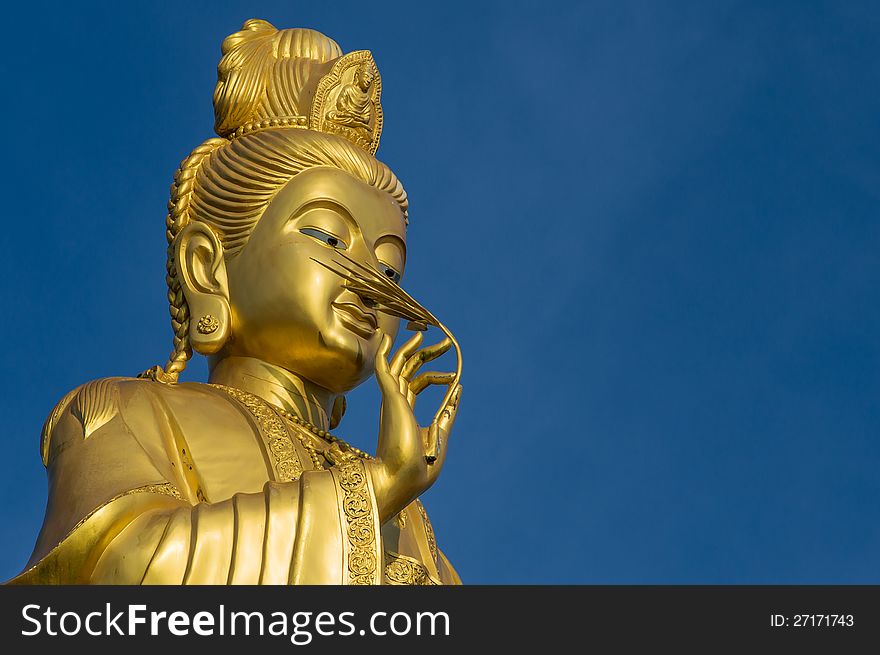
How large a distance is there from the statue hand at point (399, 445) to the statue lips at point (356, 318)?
0.87 meters

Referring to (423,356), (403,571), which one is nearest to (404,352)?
(423,356)

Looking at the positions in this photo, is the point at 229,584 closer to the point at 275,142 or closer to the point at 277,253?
the point at 277,253

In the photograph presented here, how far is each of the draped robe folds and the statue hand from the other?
0.25ft

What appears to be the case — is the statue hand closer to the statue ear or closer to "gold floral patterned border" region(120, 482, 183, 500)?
"gold floral patterned border" region(120, 482, 183, 500)

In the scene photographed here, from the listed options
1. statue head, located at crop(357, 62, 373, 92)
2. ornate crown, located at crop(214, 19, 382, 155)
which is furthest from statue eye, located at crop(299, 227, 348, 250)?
statue head, located at crop(357, 62, 373, 92)

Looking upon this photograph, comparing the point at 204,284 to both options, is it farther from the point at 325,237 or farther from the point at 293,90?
the point at 293,90

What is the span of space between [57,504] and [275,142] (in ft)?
6.76

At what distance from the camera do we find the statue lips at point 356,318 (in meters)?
8.60

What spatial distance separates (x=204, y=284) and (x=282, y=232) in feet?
1.40

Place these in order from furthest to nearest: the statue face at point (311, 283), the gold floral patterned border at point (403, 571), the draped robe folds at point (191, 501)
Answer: the statue face at point (311, 283) → the gold floral patterned border at point (403, 571) → the draped robe folds at point (191, 501)

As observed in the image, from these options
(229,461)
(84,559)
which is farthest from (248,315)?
(84,559)

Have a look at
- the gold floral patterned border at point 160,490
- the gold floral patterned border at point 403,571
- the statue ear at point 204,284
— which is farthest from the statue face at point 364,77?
the gold floral patterned border at point 160,490

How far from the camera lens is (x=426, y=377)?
819 centimetres

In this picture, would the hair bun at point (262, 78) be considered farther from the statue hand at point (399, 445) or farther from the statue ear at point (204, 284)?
the statue hand at point (399, 445)
